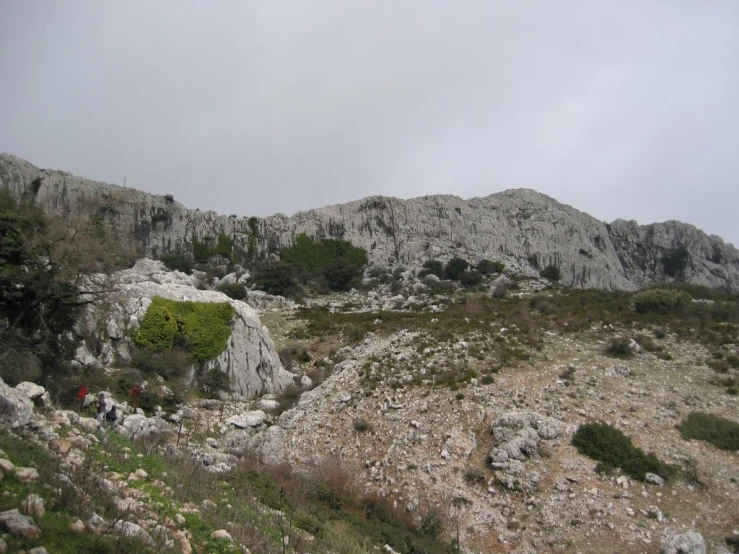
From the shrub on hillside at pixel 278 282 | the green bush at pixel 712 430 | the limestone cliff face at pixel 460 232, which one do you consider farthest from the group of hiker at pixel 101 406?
the limestone cliff face at pixel 460 232

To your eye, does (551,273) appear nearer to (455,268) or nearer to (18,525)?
(455,268)

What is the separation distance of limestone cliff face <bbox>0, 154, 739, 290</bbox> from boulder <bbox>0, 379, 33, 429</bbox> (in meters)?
51.7

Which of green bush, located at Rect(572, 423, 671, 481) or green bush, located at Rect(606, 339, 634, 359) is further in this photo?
green bush, located at Rect(606, 339, 634, 359)

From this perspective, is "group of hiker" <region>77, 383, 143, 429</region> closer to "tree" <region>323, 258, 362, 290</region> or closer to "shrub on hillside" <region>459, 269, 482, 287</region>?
"tree" <region>323, 258, 362, 290</region>

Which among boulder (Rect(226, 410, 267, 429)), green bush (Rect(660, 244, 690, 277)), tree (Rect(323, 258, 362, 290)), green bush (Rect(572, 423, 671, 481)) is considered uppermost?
green bush (Rect(660, 244, 690, 277))

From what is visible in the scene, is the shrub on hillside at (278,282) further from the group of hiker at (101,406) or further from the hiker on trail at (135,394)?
the group of hiker at (101,406)

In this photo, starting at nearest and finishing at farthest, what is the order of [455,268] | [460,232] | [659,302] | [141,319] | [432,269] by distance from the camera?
[141,319]
[659,302]
[455,268]
[432,269]
[460,232]

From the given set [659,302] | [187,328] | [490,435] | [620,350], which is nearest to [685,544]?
[490,435]

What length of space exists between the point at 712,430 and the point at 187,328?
56.1 ft

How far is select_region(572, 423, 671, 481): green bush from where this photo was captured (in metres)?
11.3

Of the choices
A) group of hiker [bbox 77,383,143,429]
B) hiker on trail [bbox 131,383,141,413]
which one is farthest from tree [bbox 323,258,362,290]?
group of hiker [bbox 77,383,143,429]

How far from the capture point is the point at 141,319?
17094mm

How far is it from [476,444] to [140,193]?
56372mm

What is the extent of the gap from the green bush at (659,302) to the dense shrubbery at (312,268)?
25581mm
